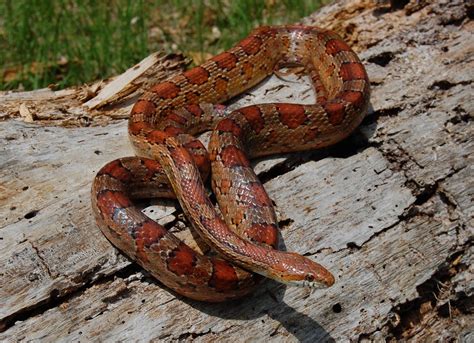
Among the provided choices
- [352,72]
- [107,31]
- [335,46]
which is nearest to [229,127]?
[352,72]

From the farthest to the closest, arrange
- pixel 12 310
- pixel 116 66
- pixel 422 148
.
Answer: pixel 116 66 → pixel 422 148 → pixel 12 310

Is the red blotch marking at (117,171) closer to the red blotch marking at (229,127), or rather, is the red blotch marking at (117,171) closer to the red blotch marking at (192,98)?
the red blotch marking at (229,127)

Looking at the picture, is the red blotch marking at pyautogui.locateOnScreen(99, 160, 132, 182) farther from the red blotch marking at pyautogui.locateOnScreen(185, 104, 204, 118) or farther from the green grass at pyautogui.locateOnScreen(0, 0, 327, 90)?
the green grass at pyautogui.locateOnScreen(0, 0, 327, 90)

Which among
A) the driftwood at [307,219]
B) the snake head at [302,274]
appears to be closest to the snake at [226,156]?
the snake head at [302,274]

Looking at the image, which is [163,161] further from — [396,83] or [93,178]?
[396,83]

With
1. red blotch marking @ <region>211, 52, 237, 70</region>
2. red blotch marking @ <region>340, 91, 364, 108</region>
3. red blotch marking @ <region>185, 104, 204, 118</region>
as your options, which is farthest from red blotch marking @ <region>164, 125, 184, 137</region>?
red blotch marking @ <region>340, 91, 364, 108</region>

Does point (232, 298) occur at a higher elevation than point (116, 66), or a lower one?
lower

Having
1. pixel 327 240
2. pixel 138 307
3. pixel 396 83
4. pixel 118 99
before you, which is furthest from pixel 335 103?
pixel 138 307

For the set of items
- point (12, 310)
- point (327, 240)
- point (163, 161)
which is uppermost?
point (163, 161)
